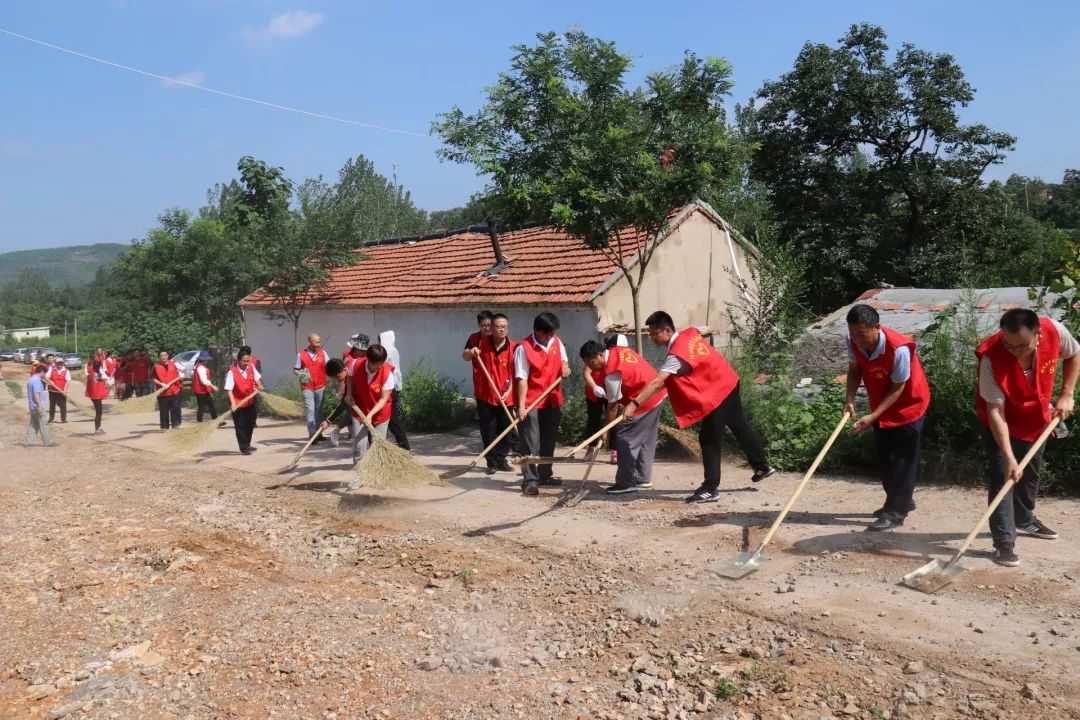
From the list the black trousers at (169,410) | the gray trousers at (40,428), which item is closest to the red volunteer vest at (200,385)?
the black trousers at (169,410)

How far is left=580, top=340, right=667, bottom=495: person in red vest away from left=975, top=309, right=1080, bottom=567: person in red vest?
281 cm

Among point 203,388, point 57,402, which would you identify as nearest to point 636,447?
point 203,388

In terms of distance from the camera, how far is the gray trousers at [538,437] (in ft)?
27.6

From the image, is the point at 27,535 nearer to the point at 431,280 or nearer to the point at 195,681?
the point at 195,681

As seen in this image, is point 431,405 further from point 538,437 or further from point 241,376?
point 538,437

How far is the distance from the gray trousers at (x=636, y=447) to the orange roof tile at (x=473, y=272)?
14.8ft

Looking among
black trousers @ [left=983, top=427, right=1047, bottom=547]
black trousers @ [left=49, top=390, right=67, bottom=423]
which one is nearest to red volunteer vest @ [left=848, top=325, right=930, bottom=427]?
black trousers @ [left=983, top=427, right=1047, bottom=547]

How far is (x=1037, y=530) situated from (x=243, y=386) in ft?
31.5

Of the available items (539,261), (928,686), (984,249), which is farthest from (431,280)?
(928,686)

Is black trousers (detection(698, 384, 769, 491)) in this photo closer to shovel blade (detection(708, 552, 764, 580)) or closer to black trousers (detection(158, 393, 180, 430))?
shovel blade (detection(708, 552, 764, 580))

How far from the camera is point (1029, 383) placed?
5.42 metres

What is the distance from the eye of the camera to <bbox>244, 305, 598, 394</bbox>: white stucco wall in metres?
13.6

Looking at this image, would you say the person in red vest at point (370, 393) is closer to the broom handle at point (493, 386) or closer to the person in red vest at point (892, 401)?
the broom handle at point (493, 386)

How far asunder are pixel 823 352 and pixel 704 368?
447 centimetres
